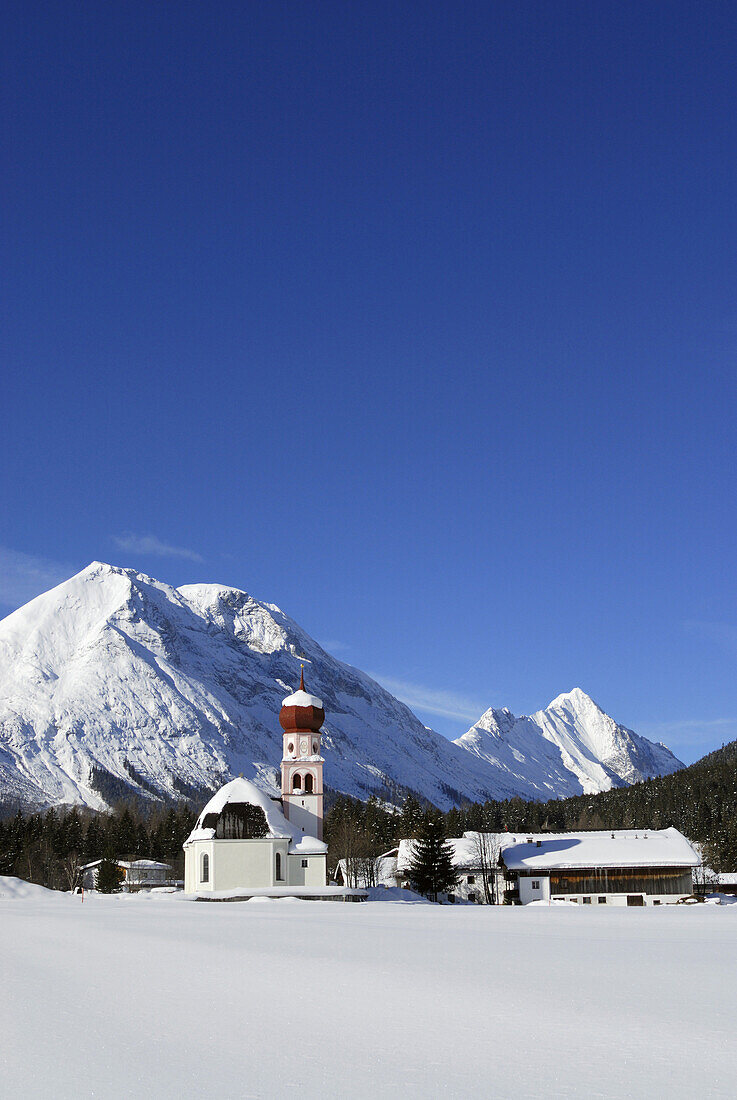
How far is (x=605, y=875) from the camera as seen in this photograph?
9994 cm

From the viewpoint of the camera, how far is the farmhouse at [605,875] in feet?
325

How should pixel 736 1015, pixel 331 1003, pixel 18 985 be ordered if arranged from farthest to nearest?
pixel 18 985, pixel 331 1003, pixel 736 1015

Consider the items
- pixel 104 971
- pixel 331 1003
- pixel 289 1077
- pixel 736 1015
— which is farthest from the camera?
pixel 104 971

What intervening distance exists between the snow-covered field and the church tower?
69117 mm

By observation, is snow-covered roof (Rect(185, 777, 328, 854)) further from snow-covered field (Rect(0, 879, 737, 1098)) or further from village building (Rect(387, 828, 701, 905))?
snow-covered field (Rect(0, 879, 737, 1098))

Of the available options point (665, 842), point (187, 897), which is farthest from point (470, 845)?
point (187, 897)

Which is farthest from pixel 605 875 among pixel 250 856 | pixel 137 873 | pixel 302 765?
pixel 137 873

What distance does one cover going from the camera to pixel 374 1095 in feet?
40.6

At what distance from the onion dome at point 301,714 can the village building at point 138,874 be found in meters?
30.9

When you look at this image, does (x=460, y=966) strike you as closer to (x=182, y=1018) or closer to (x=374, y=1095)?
(x=182, y=1018)

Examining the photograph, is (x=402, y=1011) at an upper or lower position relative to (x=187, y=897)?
upper

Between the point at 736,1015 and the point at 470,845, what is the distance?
95.5m

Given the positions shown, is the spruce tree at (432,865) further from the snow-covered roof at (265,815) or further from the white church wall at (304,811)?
the white church wall at (304,811)

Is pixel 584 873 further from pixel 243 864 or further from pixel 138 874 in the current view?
pixel 138 874
